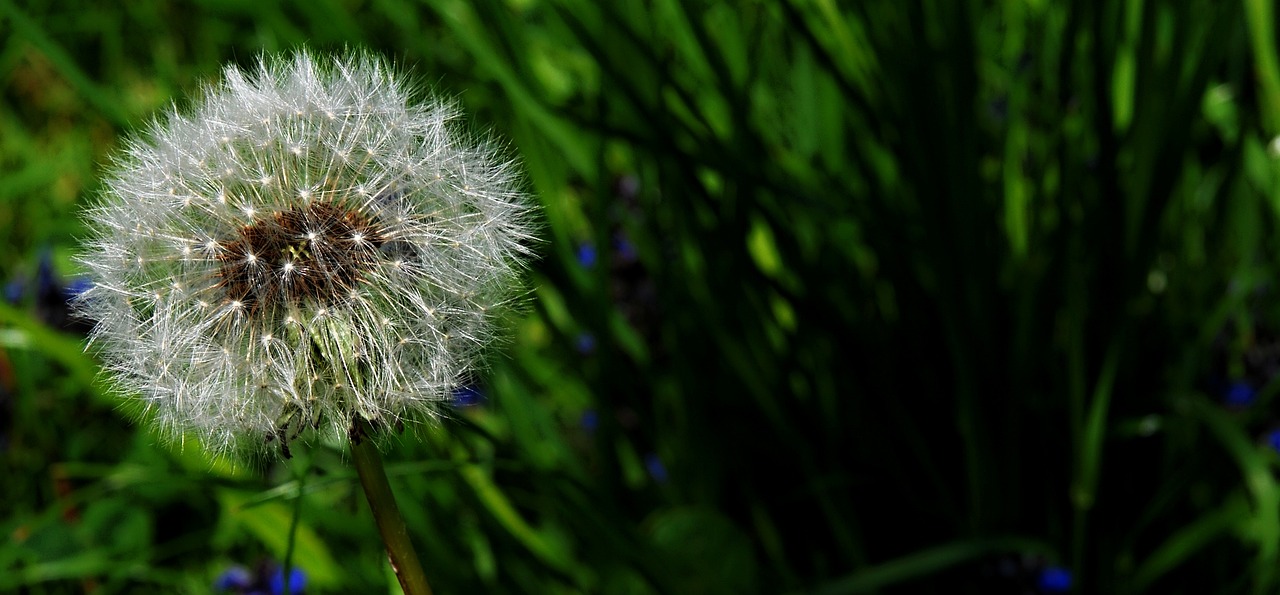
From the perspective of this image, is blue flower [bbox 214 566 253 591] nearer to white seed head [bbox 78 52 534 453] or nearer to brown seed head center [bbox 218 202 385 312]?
white seed head [bbox 78 52 534 453]

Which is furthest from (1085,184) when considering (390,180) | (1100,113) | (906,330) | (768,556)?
(390,180)

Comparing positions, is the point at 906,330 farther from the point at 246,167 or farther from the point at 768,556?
the point at 246,167

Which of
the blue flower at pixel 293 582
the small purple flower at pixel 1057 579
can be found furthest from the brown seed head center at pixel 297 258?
the small purple flower at pixel 1057 579

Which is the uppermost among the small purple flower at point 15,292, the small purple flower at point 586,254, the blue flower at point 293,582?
the small purple flower at point 15,292

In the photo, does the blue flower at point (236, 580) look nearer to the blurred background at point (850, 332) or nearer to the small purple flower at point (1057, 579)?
the blurred background at point (850, 332)

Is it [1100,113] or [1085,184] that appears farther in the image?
[1085,184]
